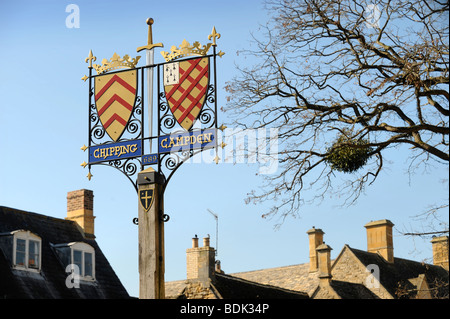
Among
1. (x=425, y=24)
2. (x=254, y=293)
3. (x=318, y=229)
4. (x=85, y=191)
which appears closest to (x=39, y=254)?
(x=85, y=191)

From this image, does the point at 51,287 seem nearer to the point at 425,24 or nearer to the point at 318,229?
the point at 425,24

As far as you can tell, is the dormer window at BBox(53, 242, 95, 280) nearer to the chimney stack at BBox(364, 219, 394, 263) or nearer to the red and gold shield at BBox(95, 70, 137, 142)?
the red and gold shield at BBox(95, 70, 137, 142)

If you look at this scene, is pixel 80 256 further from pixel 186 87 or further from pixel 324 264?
pixel 186 87

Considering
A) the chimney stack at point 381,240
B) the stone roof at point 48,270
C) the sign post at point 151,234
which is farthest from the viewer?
the chimney stack at point 381,240

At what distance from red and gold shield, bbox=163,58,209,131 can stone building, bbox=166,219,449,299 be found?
18.7m

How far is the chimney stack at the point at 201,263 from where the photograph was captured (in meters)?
31.1

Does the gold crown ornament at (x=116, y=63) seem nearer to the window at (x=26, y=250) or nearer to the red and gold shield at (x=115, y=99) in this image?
the red and gold shield at (x=115, y=99)

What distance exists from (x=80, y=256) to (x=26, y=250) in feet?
8.51

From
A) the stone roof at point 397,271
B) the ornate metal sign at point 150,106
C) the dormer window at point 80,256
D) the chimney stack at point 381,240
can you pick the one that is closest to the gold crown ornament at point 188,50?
the ornate metal sign at point 150,106

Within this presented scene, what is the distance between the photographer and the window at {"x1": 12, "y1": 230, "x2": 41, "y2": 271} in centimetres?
2448

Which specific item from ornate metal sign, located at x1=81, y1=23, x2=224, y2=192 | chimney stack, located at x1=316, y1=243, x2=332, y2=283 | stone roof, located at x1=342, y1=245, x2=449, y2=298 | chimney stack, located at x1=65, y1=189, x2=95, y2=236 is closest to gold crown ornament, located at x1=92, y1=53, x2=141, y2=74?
ornate metal sign, located at x1=81, y1=23, x2=224, y2=192

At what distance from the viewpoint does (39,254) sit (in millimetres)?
25484

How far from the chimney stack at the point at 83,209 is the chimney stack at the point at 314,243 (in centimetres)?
1661

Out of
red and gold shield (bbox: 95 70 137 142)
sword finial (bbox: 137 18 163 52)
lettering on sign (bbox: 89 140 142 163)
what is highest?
sword finial (bbox: 137 18 163 52)
